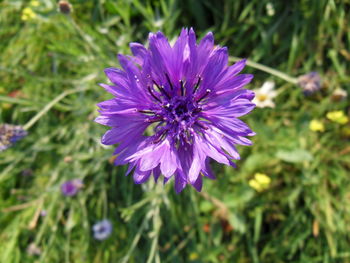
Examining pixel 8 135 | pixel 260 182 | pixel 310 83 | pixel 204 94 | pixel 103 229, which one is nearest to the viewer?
pixel 204 94

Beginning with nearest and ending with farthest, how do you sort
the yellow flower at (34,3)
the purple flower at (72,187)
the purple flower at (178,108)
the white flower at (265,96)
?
the purple flower at (178,108)
the white flower at (265,96)
the purple flower at (72,187)
the yellow flower at (34,3)

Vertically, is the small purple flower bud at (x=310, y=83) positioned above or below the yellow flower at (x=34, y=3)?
below

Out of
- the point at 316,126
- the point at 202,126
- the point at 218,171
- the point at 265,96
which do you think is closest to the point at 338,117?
the point at 316,126

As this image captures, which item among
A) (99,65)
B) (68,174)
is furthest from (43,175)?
(99,65)

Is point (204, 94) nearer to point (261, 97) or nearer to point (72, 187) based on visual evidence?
point (261, 97)

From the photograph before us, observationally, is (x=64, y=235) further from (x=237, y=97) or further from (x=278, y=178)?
(x=237, y=97)

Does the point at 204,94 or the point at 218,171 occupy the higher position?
the point at 204,94

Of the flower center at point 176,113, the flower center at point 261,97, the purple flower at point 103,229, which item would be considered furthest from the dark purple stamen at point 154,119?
the purple flower at point 103,229

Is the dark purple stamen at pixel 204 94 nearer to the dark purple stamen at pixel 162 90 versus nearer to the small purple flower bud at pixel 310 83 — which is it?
the dark purple stamen at pixel 162 90
